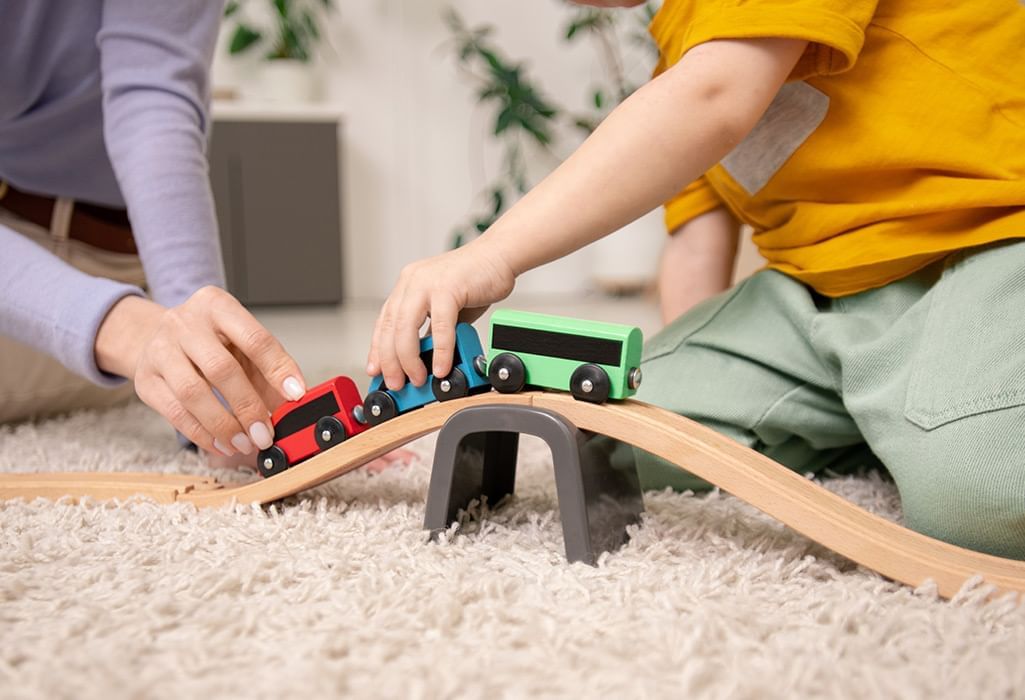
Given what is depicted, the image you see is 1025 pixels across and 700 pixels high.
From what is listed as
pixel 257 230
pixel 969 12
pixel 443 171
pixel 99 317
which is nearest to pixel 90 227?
pixel 99 317

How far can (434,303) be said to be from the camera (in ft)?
1.78

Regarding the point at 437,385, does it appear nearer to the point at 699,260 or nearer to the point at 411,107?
the point at 699,260

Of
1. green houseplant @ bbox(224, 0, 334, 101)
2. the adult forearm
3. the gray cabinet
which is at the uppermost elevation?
green houseplant @ bbox(224, 0, 334, 101)

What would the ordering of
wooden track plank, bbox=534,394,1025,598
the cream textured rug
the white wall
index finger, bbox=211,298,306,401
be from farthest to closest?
1. the white wall
2. index finger, bbox=211,298,306,401
3. wooden track plank, bbox=534,394,1025,598
4. the cream textured rug

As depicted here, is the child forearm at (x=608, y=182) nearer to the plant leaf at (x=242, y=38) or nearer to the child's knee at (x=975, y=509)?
the child's knee at (x=975, y=509)

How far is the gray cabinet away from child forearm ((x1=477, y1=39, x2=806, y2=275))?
203cm

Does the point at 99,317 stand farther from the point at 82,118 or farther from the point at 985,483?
the point at 985,483

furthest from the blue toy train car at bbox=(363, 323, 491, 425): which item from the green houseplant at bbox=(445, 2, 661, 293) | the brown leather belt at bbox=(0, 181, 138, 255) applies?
the green houseplant at bbox=(445, 2, 661, 293)

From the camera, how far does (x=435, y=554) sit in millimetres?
515

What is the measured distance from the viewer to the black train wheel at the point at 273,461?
622mm

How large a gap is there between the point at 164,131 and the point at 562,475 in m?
0.54

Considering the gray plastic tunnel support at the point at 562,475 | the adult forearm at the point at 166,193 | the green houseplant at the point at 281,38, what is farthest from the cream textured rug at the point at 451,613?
the green houseplant at the point at 281,38

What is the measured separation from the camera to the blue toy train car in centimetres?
56

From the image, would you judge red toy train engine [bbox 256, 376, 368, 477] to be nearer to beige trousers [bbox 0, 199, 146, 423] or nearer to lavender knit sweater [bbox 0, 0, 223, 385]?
lavender knit sweater [bbox 0, 0, 223, 385]
